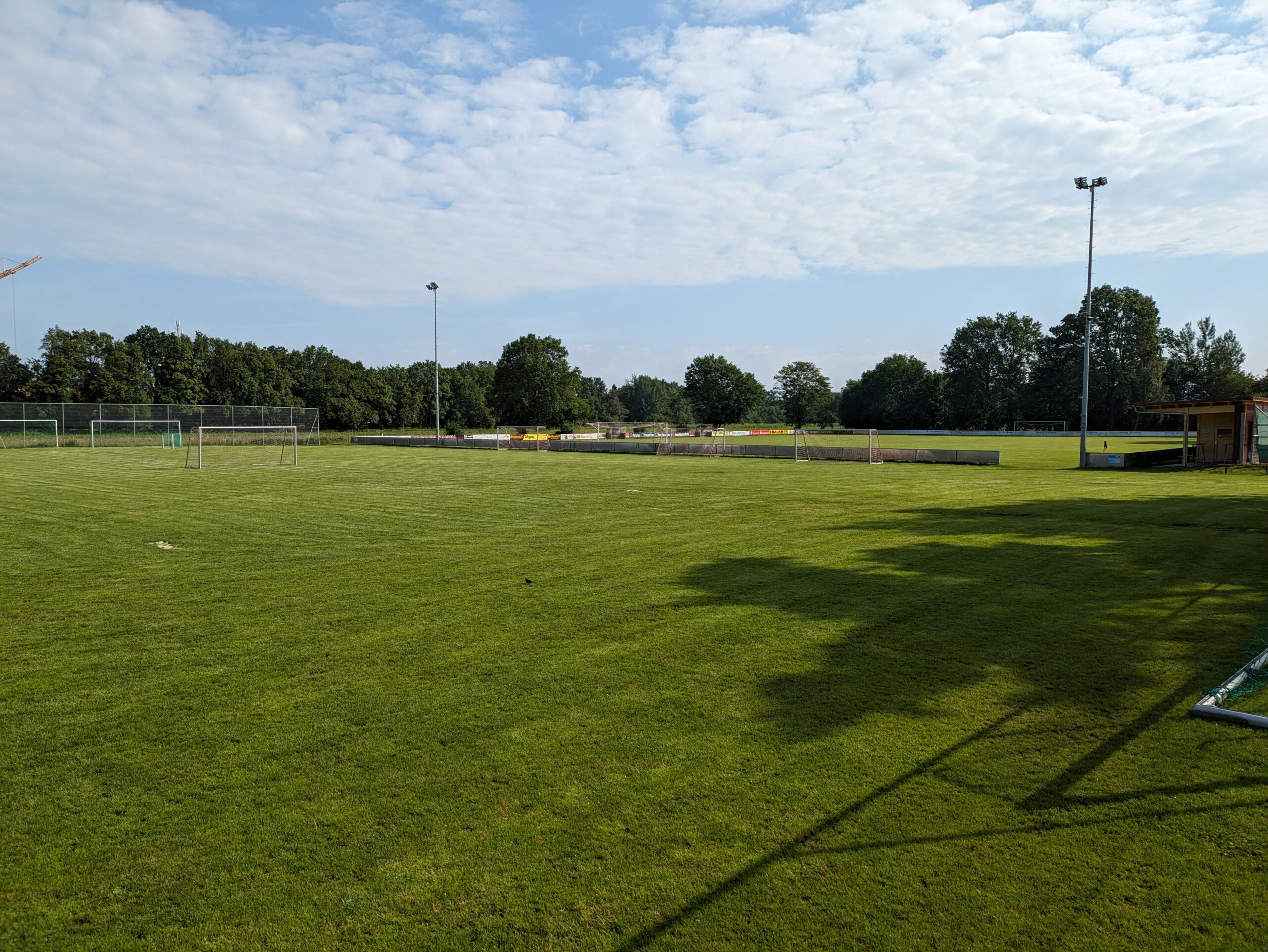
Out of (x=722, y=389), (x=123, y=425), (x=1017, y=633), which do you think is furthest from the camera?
(x=722, y=389)

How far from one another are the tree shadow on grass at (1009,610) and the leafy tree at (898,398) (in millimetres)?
99628

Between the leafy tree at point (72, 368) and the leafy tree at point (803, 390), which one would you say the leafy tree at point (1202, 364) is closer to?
the leafy tree at point (803, 390)

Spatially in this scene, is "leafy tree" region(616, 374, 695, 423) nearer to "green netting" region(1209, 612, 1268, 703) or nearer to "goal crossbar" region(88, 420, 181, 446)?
"goal crossbar" region(88, 420, 181, 446)

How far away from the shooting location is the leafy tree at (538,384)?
311 feet

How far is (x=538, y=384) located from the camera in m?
94.9

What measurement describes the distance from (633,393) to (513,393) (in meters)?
Result: 82.2

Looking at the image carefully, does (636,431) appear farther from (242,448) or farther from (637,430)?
(242,448)

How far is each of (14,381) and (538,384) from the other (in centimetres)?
5211

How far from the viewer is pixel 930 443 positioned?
66312 millimetres

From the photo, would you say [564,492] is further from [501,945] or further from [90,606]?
[501,945]

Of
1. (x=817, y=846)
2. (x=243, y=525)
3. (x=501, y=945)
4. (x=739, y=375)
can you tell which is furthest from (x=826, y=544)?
(x=739, y=375)

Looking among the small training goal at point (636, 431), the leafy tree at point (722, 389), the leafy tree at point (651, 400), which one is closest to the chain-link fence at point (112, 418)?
the small training goal at point (636, 431)

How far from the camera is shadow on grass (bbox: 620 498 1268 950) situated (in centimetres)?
391

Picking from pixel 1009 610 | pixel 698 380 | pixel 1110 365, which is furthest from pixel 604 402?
pixel 1009 610
